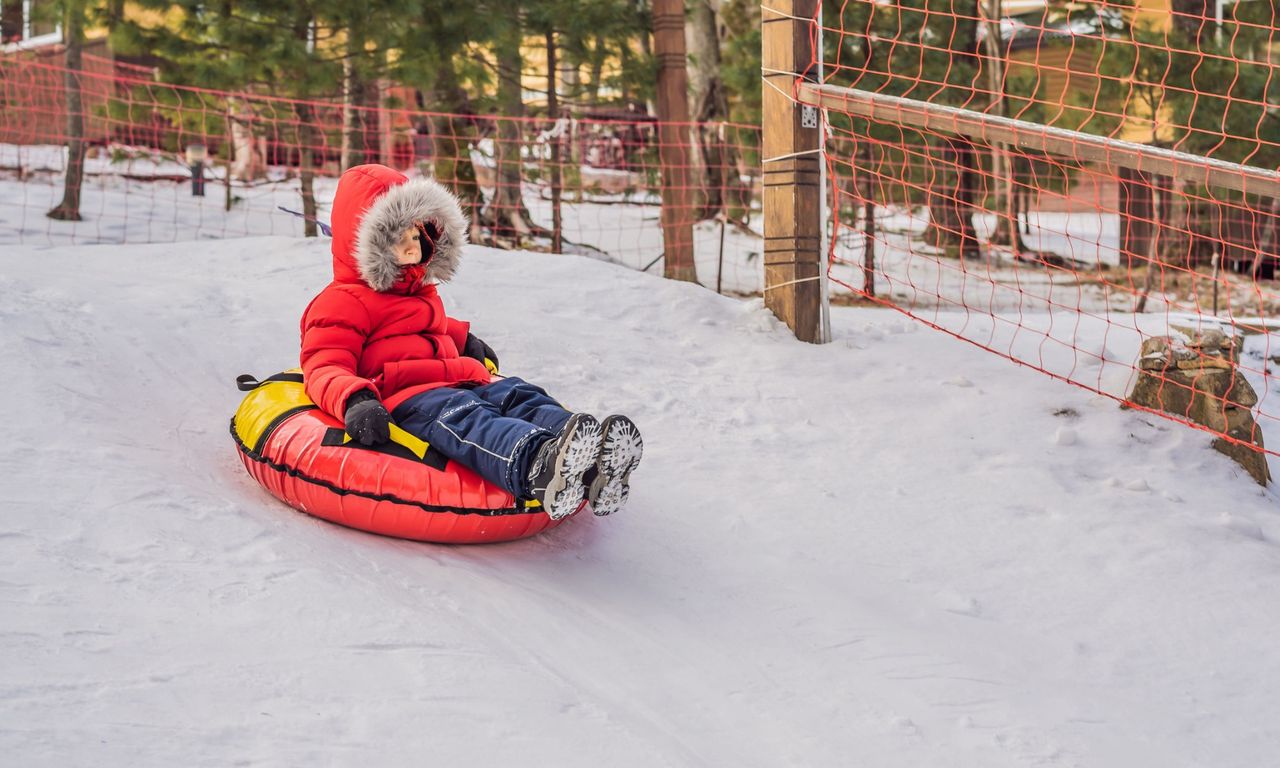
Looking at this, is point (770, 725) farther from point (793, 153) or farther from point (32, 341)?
point (793, 153)

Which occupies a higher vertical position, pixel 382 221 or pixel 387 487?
pixel 382 221

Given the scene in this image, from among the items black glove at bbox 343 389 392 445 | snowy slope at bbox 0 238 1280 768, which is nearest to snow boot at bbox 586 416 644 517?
snowy slope at bbox 0 238 1280 768

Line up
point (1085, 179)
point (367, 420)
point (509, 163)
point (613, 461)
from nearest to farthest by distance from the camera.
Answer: point (613, 461) → point (367, 420) → point (509, 163) → point (1085, 179)

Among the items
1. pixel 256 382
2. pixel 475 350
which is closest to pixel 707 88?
pixel 475 350

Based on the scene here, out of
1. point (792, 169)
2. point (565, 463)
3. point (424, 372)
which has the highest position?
point (792, 169)

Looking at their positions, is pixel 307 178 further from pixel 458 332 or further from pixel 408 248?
pixel 408 248

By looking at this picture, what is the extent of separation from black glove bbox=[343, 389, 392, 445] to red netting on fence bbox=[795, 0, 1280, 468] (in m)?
2.35

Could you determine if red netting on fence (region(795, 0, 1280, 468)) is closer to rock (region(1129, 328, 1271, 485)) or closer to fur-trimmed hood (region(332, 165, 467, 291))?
rock (region(1129, 328, 1271, 485))

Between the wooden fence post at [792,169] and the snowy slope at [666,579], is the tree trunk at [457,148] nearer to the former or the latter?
the wooden fence post at [792,169]

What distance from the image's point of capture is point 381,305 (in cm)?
347

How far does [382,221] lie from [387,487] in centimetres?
83

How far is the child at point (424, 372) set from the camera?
298 cm

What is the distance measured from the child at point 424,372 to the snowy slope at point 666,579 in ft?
1.03

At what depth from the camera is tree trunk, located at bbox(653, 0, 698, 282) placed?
7613 millimetres
